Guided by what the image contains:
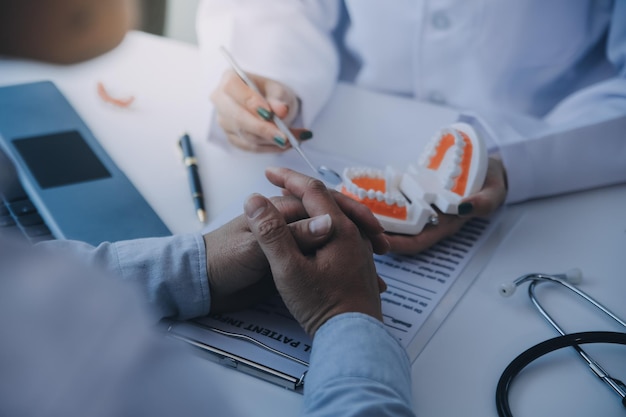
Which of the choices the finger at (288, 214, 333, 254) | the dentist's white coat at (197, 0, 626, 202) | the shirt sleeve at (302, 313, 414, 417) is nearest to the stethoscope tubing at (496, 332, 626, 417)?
the shirt sleeve at (302, 313, 414, 417)

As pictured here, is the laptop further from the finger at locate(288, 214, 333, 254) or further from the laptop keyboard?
the finger at locate(288, 214, 333, 254)

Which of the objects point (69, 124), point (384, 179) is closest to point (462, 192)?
point (384, 179)

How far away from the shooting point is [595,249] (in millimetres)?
870

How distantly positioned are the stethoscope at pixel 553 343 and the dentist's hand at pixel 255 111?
398 millimetres

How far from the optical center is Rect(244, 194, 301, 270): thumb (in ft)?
2.22

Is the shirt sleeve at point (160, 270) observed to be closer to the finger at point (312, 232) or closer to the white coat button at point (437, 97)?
the finger at point (312, 232)

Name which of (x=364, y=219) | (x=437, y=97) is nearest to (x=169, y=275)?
(x=364, y=219)

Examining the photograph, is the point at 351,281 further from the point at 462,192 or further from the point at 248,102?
the point at 248,102

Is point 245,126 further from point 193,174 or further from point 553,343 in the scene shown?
point 553,343

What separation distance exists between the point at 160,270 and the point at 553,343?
0.41m

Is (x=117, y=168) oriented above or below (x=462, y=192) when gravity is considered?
below

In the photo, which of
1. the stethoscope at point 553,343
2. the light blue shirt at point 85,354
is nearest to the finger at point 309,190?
the stethoscope at point 553,343

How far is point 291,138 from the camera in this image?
99cm

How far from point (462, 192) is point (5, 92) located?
776 millimetres
